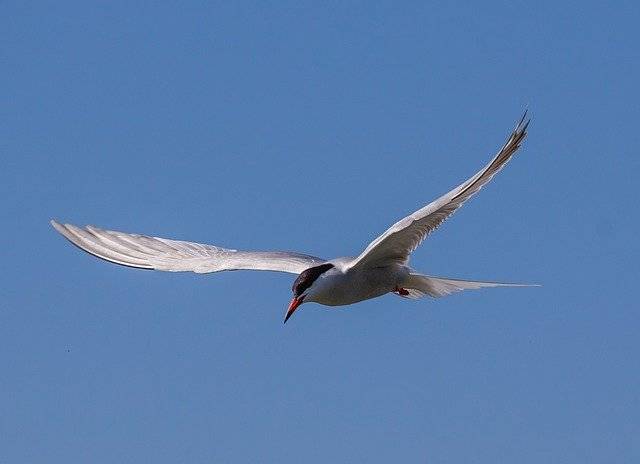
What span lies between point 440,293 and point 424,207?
99.5 inches

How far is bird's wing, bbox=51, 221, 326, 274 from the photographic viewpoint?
15562 mm

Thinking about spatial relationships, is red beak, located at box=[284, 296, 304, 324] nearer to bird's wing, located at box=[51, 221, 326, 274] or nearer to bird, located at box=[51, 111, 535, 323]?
bird, located at box=[51, 111, 535, 323]

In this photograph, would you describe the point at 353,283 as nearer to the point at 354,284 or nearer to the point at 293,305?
the point at 354,284

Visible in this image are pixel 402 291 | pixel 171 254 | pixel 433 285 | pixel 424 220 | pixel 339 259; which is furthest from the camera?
pixel 171 254

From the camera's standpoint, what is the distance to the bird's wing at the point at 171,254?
1556cm

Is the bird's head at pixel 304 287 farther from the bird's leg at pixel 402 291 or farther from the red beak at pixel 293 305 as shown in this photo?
the bird's leg at pixel 402 291

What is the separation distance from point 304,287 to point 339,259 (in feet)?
2.79

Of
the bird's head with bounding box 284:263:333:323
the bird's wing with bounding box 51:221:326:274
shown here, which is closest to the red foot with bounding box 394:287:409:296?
the bird's wing with bounding box 51:221:326:274

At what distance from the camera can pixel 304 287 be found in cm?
1366

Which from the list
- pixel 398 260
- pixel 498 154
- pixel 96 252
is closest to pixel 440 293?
pixel 398 260

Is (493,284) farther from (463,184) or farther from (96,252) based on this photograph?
(96,252)

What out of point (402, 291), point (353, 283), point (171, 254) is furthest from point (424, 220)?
point (171, 254)

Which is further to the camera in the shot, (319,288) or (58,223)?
(58,223)

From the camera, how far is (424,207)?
1292 centimetres
